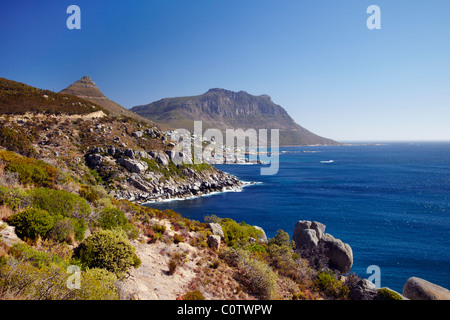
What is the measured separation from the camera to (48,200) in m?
11.9

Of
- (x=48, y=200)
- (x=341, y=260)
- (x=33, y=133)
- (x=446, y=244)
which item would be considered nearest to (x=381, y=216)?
(x=446, y=244)

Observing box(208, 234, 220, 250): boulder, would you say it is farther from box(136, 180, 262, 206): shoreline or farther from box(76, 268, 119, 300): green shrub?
box(136, 180, 262, 206): shoreline

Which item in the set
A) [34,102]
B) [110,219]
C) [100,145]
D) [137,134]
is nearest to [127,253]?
[110,219]

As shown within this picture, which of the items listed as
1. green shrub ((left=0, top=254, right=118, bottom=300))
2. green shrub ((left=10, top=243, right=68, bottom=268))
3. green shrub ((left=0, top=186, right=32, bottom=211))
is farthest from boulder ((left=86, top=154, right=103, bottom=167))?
green shrub ((left=0, top=254, right=118, bottom=300))

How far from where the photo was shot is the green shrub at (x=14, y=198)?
34.8 ft

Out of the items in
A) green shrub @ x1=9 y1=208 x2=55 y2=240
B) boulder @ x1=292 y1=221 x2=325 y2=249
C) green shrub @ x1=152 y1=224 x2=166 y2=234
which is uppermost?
green shrub @ x1=9 y1=208 x2=55 y2=240

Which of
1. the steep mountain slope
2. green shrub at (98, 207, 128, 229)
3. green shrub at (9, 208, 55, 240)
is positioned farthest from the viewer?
the steep mountain slope

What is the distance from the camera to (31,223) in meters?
9.60

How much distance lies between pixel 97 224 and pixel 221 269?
7950mm

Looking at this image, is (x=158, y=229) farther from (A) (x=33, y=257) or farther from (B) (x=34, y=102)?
(B) (x=34, y=102)

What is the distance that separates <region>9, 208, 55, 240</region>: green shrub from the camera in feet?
31.3

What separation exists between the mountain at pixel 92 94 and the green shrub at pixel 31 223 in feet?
403

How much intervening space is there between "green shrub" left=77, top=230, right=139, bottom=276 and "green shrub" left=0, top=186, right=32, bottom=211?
363 centimetres
